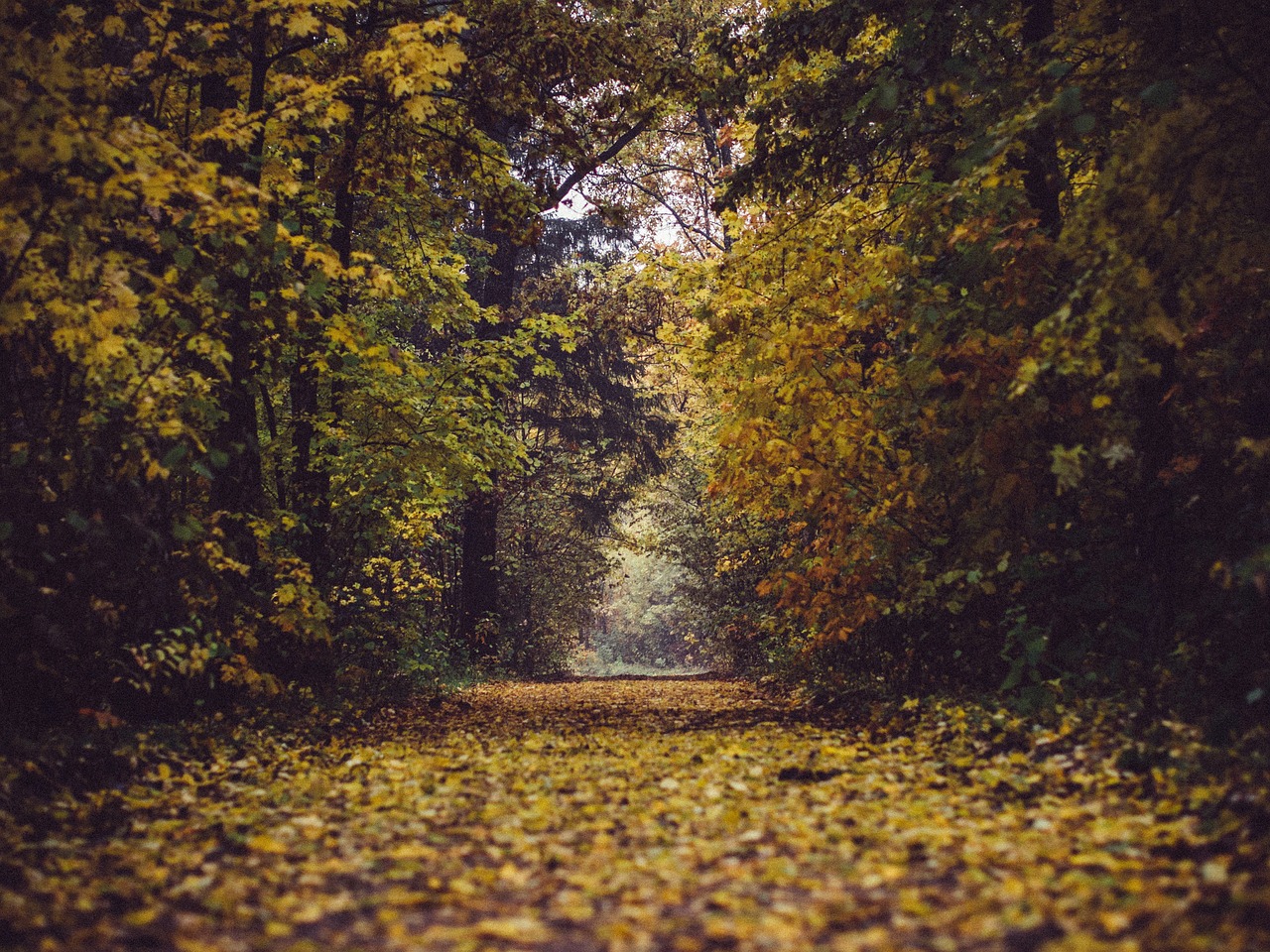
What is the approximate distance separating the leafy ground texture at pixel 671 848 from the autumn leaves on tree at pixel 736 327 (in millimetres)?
889

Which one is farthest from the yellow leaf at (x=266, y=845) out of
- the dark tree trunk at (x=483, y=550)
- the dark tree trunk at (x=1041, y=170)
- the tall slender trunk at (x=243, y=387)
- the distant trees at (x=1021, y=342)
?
the dark tree trunk at (x=483, y=550)

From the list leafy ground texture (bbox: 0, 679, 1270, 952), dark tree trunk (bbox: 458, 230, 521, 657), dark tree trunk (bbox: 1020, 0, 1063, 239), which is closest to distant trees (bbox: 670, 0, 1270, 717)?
dark tree trunk (bbox: 1020, 0, 1063, 239)

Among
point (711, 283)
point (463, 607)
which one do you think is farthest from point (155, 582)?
point (463, 607)

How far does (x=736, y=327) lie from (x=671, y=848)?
5.63m

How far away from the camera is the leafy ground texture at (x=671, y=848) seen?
2.73 metres

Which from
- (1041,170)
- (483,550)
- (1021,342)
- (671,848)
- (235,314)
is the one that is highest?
(1041,170)

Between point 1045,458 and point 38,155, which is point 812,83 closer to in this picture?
point 1045,458

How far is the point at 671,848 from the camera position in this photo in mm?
3732

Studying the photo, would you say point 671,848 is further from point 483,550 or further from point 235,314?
point 483,550

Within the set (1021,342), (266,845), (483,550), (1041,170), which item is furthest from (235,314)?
(483,550)

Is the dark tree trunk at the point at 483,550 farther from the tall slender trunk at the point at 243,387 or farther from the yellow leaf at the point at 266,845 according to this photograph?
the yellow leaf at the point at 266,845

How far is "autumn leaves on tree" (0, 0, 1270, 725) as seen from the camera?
4.72 m

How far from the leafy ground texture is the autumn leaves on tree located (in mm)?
889

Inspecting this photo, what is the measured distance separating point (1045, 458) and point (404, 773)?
15.9 ft
